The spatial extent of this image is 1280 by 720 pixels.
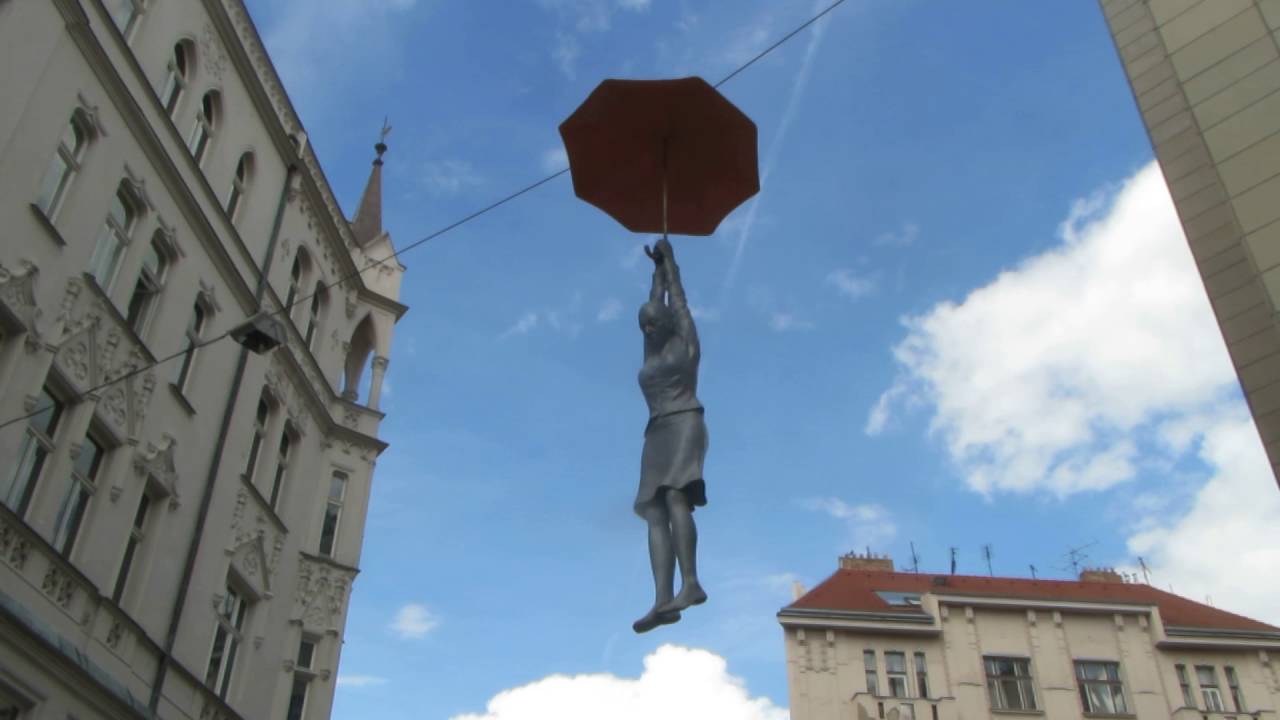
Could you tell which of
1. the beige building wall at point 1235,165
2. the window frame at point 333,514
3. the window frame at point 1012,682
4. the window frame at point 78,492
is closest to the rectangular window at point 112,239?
the window frame at point 78,492

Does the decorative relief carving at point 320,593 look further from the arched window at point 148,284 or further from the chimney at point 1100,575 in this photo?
the chimney at point 1100,575

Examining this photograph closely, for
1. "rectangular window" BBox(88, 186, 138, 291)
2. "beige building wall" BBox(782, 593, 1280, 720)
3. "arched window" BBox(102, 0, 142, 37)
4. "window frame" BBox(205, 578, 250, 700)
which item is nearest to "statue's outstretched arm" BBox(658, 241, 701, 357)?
"rectangular window" BBox(88, 186, 138, 291)

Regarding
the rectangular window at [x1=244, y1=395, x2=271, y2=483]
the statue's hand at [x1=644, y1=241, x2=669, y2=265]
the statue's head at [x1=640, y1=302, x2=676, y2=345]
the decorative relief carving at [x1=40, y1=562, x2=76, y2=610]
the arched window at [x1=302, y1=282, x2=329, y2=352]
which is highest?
the arched window at [x1=302, y1=282, x2=329, y2=352]

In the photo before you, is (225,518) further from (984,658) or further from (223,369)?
Result: (984,658)

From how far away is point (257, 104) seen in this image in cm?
→ 2034

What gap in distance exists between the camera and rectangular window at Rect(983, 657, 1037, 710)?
29172 millimetres

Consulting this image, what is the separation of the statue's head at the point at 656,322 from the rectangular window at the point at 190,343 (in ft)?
34.2

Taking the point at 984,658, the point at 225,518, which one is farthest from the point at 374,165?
the point at 984,658

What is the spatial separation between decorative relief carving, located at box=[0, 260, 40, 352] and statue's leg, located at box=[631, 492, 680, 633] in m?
9.16

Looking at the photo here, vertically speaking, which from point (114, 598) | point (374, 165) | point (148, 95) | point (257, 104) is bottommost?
point (114, 598)

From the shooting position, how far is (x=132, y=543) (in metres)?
15.2

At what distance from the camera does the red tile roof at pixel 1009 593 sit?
3094 centimetres

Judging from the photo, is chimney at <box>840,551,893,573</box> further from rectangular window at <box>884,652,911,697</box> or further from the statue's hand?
the statue's hand

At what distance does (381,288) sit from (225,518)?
9528 millimetres
